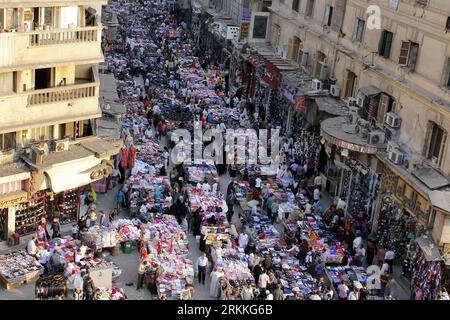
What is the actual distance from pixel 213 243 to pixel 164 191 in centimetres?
547

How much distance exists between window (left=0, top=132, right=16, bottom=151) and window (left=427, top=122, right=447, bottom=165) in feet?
53.3

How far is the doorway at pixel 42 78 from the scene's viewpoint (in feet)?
83.7

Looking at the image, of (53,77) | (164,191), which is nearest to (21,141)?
(53,77)

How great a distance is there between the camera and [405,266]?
2698 cm

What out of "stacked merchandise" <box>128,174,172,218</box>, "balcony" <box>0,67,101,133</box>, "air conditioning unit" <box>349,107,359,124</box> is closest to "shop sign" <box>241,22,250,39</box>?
"air conditioning unit" <box>349,107,359,124</box>

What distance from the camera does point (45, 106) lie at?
24.9 m

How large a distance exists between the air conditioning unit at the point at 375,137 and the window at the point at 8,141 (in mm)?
15206

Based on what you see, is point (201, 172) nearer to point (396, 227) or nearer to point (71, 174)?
point (71, 174)

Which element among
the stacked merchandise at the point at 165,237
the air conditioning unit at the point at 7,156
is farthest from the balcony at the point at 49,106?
the stacked merchandise at the point at 165,237

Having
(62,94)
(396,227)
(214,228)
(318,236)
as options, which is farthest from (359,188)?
(62,94)

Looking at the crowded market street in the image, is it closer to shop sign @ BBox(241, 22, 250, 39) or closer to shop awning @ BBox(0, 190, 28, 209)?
shop awning @ BBox(0, 190, 28, 209)

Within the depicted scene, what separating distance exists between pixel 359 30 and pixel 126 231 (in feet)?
53.3
